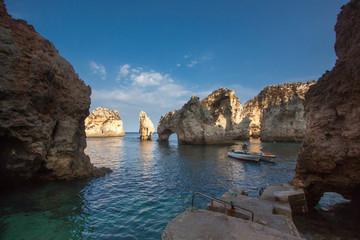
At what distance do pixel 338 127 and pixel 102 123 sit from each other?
110586 millimetres

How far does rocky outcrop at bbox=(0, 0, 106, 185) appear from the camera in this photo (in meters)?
9.08

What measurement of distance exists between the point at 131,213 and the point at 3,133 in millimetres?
8162

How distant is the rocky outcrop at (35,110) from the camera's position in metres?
9.08

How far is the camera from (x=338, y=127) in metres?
8.00

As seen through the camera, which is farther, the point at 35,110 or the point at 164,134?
the point at 164,134

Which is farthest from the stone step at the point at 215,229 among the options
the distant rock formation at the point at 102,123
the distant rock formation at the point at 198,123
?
the distant rock formation at the point at 102,123

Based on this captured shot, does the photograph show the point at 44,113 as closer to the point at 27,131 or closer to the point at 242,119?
the point at 27,131

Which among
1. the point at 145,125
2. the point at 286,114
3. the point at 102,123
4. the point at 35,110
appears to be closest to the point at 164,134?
the point at 145,125

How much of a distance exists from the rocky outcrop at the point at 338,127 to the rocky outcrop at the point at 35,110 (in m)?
16.1

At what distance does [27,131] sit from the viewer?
9664 mm

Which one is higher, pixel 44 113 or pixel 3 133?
pixel 44 113

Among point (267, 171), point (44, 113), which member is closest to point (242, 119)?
point (267, 171)

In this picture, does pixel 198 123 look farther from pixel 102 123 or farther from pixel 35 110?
pixel 102 123

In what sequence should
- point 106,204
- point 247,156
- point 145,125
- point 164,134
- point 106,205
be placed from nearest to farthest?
point 106,205 < point 106,204 < point 247,156 < point 164,134 < point 145,125
